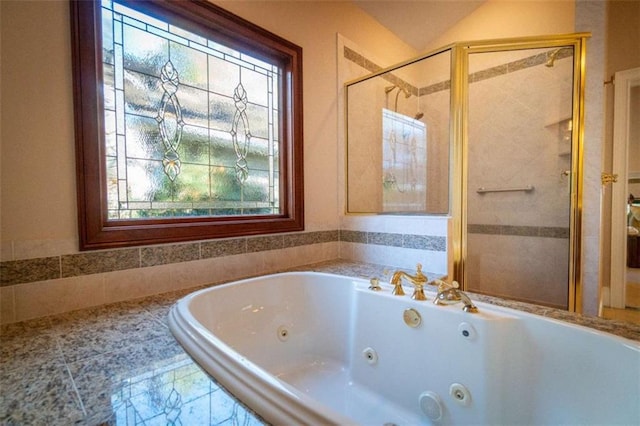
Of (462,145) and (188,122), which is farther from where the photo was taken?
(462,145)

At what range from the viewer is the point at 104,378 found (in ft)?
1.98

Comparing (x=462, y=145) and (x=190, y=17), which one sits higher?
(x=190, y=17)

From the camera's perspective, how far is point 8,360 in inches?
27.1

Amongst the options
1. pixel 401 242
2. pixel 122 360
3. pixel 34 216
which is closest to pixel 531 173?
pixel 401 242

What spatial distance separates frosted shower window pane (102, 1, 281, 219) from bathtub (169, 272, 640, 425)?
1.65ft

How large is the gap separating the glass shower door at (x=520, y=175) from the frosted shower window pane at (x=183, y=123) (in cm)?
Answer: 134

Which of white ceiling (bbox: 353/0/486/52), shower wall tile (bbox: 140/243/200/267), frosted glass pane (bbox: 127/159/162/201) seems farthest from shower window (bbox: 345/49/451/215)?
frosted glass pane (bbox: 127/159/162/201)

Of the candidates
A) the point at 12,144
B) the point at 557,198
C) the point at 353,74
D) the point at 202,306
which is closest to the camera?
the point at 12,144

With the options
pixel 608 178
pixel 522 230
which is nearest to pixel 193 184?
pixel 522 230

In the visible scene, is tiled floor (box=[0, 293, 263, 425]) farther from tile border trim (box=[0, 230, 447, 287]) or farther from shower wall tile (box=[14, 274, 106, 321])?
tile border trim (box=[0, 230, 447, 287])

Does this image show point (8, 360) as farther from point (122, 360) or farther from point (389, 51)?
point (389, 51)

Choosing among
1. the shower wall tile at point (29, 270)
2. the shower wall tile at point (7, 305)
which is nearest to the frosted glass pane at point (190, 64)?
the shower wall tile at point (29, 270)

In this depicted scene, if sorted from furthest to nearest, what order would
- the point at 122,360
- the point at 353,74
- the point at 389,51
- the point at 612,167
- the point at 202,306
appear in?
1. the point at 389,51
2. the point at 612,167
3. the point at 353,74
4. the point at 202,306
5. the point at 122,360

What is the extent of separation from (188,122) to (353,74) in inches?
51.4
